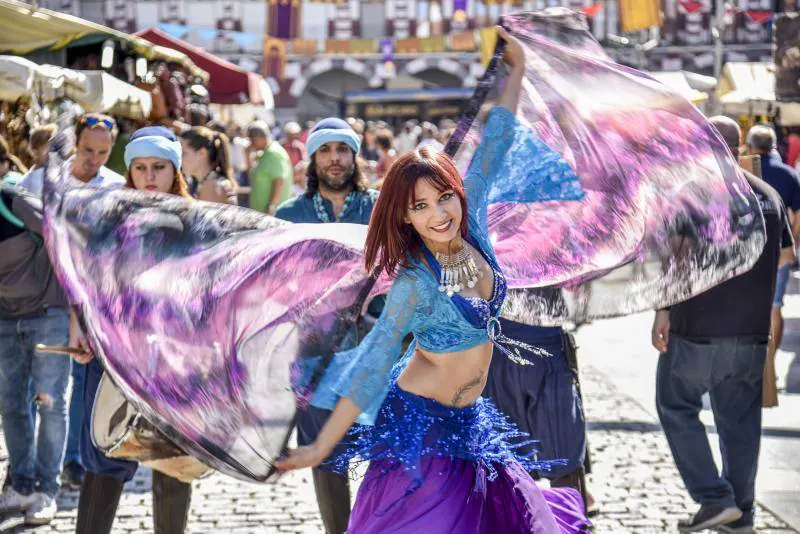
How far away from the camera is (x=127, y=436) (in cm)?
441

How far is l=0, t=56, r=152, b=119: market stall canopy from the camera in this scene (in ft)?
26.3

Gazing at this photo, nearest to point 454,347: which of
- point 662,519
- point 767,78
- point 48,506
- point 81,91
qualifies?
point 662,519

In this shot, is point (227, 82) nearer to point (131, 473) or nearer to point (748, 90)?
point (748, 90)

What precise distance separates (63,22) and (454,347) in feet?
24.6

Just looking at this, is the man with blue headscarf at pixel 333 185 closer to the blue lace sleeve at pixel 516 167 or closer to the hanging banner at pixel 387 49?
the blue lace sleeve at pixel 516 167

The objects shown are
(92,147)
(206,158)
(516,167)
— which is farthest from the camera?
(206,158)

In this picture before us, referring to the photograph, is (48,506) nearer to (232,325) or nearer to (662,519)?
(232,325)

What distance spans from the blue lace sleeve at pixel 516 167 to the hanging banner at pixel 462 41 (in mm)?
41090

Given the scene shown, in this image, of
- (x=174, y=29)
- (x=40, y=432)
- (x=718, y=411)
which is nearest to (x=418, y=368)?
(x=718, y=411)

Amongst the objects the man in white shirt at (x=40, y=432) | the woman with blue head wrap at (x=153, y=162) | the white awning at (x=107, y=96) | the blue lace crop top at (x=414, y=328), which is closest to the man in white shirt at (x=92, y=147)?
the man in white shirt at (x=40, y=432)

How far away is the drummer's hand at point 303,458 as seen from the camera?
3.30 meters

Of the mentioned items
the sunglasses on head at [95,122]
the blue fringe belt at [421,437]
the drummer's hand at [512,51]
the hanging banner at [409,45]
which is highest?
the drummer's hand at [512,51]

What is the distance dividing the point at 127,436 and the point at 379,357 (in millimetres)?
1412

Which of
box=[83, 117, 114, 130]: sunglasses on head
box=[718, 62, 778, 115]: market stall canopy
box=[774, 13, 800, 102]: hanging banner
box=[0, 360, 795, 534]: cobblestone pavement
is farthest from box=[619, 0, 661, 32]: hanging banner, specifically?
box=[83, 117, 114, 130]: sunglasses on head
